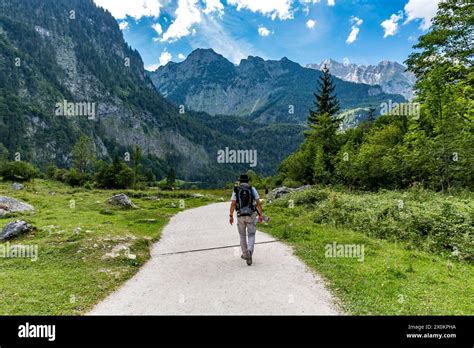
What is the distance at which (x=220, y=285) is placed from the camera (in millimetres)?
9586

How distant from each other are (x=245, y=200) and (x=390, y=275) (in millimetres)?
5711

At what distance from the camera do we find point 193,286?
966 centimetres

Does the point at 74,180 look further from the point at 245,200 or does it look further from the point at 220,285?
the point at 220,285

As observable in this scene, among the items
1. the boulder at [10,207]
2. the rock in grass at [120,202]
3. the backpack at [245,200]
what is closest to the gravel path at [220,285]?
the backpack at [245,200]

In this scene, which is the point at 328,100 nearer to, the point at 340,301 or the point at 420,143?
the point at 420,143

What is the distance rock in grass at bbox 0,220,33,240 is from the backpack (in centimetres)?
1231

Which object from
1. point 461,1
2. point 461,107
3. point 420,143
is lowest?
point 420,143

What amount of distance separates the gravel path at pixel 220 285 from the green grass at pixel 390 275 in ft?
2.48

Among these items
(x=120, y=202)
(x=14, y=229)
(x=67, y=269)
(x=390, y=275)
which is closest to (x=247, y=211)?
(x=390, y=275)

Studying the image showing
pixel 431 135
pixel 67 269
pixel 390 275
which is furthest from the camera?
pixel 431 135

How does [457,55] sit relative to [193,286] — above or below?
above

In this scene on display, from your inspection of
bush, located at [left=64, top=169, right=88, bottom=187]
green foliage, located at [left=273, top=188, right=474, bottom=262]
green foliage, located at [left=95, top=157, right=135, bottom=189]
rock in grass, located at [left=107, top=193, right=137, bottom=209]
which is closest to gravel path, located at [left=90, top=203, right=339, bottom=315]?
green foliage, located at [left=273, top=188, right=474, bottom=262]
